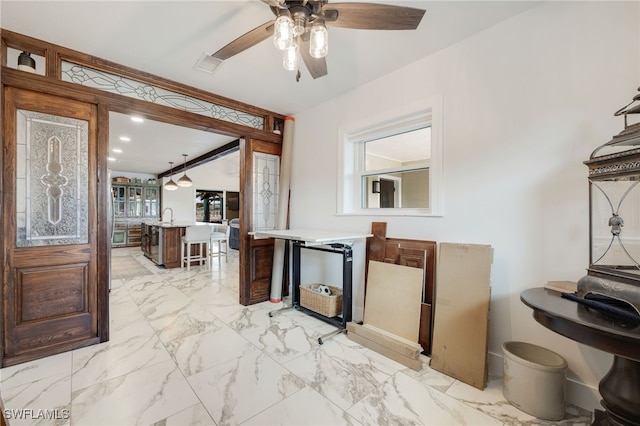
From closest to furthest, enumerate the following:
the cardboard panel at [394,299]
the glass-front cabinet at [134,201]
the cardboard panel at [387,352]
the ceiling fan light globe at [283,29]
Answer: the ceiling fan light globe at [283,29] → the cardboard panel at [387,352] → the cardboard panel at [394,299] → the glass-front cabinet at [134,201]

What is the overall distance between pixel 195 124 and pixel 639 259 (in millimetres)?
3788

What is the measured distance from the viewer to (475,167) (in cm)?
A: 217

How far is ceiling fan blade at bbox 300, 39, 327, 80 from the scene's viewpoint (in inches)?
66.9

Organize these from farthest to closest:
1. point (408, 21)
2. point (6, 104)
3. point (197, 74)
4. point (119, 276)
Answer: point (119, 276)
point (197, 74)
point (6, 104)
point (408, 21)

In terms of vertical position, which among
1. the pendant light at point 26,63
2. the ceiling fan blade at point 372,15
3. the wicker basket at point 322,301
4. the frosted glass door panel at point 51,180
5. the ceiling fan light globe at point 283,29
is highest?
the pendant light at point 26,63

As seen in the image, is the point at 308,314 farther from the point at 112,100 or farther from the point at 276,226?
the point at 112,100

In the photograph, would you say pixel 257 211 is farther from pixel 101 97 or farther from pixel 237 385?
pixel 237 385

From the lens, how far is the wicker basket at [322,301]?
115 inches

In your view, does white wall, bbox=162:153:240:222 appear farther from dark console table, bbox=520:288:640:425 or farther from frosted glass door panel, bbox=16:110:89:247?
dark console table, bbox=520:288:640:425

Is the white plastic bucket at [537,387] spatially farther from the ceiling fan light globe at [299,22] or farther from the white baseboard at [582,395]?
the ceiling fan light globe at [299,22]

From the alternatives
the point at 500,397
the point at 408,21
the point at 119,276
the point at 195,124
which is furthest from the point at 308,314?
the point at 119,276

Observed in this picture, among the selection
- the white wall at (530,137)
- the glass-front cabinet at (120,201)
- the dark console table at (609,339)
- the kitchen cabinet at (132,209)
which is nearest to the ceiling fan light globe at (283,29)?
the white wall at (530,137)

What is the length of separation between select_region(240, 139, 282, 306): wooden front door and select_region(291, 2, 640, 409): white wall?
203cm

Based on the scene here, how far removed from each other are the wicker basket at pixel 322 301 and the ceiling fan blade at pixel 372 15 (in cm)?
242
